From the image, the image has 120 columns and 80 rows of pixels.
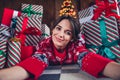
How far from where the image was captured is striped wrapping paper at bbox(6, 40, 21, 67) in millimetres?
785

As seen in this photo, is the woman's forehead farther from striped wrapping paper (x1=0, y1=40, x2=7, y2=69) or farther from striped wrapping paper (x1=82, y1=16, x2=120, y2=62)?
striped wrapping paper (x1=0, y1=40, x2=7, y2=69)

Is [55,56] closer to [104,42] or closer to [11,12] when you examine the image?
[104,42]

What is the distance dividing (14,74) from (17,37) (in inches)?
16.4

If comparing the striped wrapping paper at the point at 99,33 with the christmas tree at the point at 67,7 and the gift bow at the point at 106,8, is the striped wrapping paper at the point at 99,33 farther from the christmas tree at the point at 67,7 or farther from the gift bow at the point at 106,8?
the christmas tree at the point at 67,7

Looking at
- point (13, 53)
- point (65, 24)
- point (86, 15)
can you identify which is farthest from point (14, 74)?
point (86, 15)

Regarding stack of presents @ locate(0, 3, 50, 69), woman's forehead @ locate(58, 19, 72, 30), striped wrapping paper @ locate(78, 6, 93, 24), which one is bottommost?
stack of presents @ locate(0, 3, 50, 69)

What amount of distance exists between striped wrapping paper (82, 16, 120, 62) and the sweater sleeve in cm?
26

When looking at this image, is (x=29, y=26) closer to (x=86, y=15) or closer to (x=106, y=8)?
(x=86, y=15)

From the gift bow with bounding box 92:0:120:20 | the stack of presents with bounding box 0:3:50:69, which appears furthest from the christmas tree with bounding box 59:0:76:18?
the gift bow with bounding box 92:0:120:20

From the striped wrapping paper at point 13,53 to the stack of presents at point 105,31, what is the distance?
325 millimetres

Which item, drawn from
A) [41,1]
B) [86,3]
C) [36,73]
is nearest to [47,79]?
[36,73]

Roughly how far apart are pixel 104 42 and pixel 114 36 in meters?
0.05

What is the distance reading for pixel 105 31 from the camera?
0.81 meters

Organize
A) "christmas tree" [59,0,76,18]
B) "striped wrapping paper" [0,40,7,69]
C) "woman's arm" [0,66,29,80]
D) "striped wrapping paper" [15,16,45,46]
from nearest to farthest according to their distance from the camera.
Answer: "woman's arm" [0,66,29,80] < "striped wrapping paper" [0,40,7,69] < "striped wrapping paper" [15,16,45,46] < "christmas tree" [59,0,76,18]
